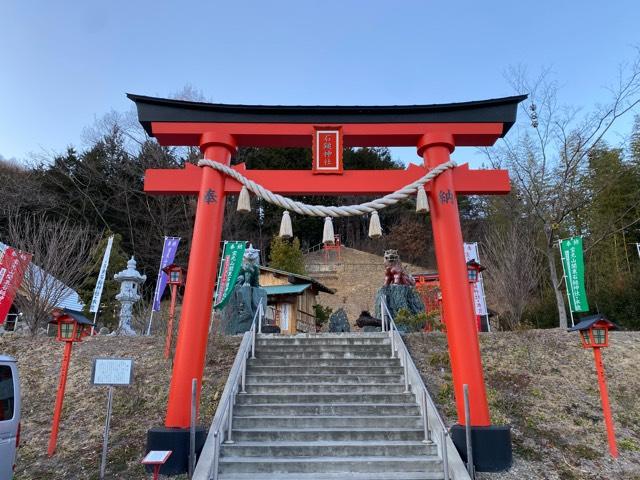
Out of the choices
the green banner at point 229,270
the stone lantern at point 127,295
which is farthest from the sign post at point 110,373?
the stone lantern at point 127,295

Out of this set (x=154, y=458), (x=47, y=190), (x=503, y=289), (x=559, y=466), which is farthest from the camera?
(x=47, y=190)

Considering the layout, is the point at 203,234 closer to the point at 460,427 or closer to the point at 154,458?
the point at 154,458

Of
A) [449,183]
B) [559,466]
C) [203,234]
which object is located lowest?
[559,466]

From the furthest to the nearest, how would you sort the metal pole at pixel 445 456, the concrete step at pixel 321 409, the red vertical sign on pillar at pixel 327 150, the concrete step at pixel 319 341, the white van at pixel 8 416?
the concrete step at pixel 319 341
the red vertical sign on pillar at pixel 327 150
the concrete step at pixel 321 409
the metal pole at pixel 445 456
the white van at pixel 8 416

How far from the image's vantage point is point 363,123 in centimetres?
720

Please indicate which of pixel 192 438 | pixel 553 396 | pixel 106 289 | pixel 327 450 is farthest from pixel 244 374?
pixel 106 289

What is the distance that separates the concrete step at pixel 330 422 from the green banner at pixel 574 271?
7.17 metres

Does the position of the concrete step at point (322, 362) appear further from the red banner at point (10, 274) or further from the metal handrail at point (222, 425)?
the red banner at point (10, 274)

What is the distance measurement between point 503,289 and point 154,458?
13.0 m

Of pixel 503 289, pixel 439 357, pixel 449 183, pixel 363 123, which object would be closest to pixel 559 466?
pixel 439 357

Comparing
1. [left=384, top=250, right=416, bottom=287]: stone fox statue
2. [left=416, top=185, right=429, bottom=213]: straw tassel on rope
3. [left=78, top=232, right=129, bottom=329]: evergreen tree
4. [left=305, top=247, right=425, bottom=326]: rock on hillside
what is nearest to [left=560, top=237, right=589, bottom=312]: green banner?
[left=384, top=250, right=416, bottom=287]: stone fox statue

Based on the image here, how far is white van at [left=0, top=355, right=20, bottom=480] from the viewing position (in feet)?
14.4

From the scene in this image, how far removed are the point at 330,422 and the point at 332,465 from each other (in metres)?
0.98

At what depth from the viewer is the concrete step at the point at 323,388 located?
748 cm
